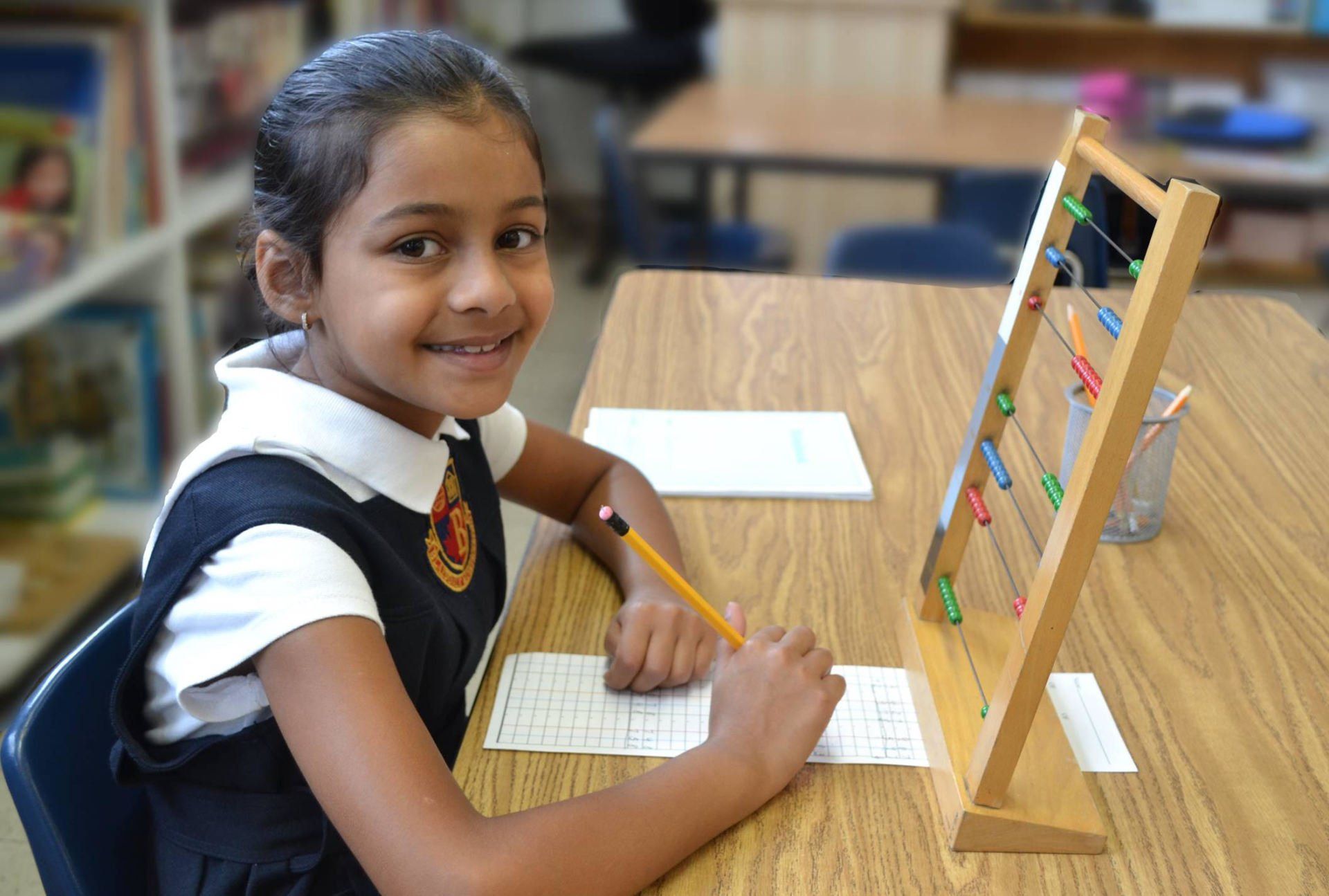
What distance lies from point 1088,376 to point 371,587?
51 cm

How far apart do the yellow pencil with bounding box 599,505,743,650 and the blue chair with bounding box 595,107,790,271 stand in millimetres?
1952

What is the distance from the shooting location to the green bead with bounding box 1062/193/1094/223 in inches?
34.3

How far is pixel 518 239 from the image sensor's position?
938 millimetres

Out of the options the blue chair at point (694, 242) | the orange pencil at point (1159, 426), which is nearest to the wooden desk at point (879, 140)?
the blue chair at point (694, 242)

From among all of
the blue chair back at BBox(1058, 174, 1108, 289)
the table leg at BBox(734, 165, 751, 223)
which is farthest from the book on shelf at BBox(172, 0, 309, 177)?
the blue chair back at BBox(1058, 174, 1108, 289)

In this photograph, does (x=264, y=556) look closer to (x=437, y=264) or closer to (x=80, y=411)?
(x=437, y=264)

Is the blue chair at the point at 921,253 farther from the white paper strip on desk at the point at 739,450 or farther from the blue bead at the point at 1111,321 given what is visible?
the blue bead at the point at 1111,321

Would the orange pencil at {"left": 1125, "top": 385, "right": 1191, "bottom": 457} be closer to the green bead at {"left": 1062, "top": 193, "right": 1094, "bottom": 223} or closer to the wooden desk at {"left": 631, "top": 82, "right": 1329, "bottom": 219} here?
the green bead at {"left": 1062, "top": 193, "right": 1094, "bottom": 223}

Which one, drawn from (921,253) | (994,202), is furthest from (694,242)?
(921,253)

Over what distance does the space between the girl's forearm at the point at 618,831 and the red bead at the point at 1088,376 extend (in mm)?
321

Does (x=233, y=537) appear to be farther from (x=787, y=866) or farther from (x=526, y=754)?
(x=787, y=866)

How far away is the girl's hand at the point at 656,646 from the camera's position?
928 mm

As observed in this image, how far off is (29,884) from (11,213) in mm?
1014

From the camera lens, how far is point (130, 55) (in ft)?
7.20
